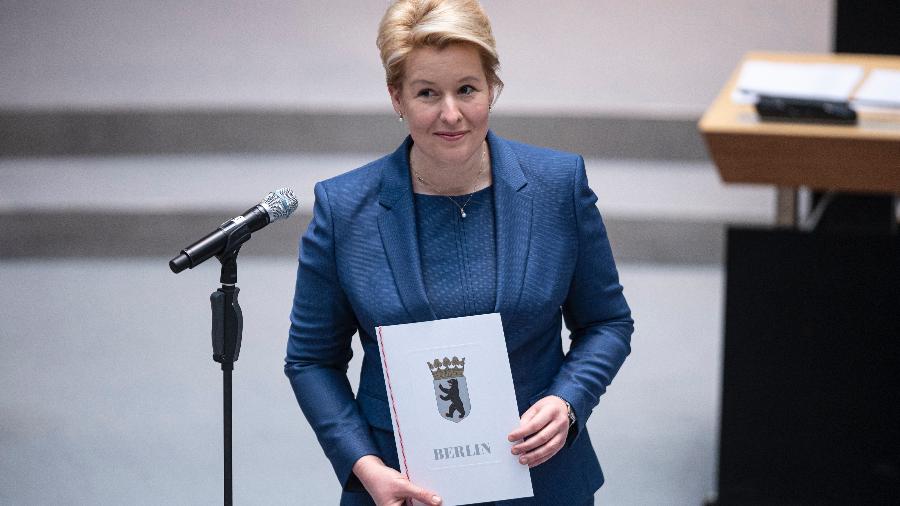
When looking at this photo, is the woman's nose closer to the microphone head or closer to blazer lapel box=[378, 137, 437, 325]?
blazer lapel box=[378, 137, 437, 325]

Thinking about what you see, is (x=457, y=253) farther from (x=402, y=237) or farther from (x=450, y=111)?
(x=450, y=111)

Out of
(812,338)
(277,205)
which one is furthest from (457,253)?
(812,338)

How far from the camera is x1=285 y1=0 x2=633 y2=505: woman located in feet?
5.01

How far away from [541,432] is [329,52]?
4193 mm

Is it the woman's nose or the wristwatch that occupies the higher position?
the woman's nose

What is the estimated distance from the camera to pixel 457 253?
5.24 ft

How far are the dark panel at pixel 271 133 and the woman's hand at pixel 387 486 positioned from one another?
380 centimetres

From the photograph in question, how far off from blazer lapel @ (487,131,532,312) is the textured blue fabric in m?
0.02

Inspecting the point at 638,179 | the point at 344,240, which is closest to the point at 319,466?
the point at 344,240

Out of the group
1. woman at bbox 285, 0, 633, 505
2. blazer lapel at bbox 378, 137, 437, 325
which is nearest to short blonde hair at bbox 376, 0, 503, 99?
woman at bbox 285, 0, 633, 505

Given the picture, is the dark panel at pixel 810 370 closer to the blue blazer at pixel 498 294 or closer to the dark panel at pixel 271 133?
the blue blazer at pixel 498 294

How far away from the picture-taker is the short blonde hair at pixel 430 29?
148 centimetres

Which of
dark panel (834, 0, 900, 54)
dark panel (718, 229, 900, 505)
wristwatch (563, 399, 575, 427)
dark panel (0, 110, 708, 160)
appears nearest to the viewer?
wristwatch (563, 399, 575, 427)

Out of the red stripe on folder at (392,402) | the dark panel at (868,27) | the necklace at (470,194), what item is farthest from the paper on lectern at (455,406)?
the dark panel at (868,27)
